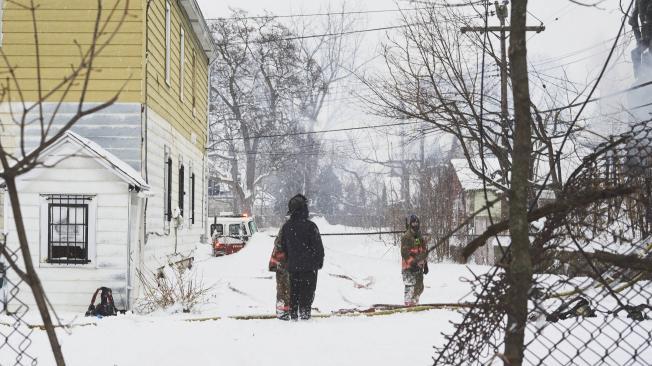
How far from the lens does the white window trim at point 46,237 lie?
1017 cm

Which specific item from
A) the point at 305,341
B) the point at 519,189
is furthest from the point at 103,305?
the point at 519,189

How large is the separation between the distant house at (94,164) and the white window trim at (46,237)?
17 mm

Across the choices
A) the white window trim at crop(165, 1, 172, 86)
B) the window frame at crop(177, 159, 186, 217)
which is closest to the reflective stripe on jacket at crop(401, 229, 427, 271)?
the white window trim at crop(165, 1, 172, 86)

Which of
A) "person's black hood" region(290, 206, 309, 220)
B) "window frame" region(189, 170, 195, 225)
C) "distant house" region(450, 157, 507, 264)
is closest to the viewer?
"person's black hood" region(290, 206, 309, 220)

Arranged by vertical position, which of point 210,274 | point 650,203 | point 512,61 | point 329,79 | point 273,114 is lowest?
point 210,274

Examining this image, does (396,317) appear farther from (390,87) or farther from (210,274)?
(210,274)

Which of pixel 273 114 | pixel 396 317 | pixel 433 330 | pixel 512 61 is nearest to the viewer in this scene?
pixel 512 61

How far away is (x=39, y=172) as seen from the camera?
10117mm

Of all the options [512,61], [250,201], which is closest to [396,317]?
[512,61]

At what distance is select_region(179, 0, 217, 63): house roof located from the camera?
51.5ft

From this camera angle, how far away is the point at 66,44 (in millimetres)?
10719

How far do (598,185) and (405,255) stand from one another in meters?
7.23

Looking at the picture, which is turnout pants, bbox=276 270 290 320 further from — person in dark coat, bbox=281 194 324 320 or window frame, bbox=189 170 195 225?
window frame, bbox=189 170 195 225

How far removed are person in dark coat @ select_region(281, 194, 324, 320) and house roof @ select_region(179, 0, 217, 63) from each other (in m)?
9.22
